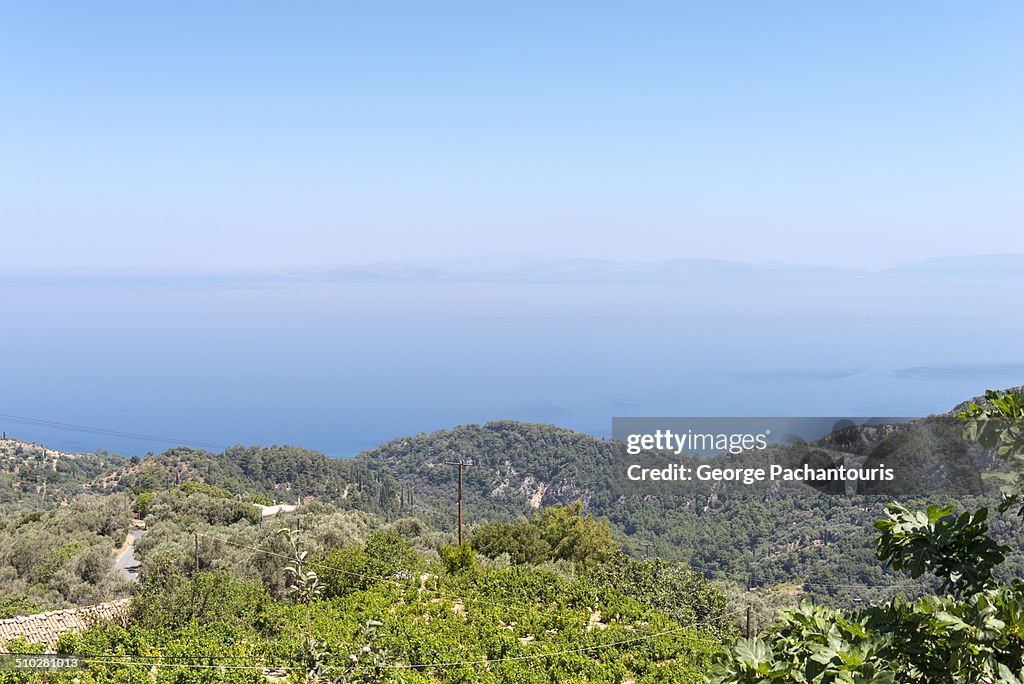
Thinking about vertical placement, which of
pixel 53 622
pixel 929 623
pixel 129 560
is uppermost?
pixel 929 623

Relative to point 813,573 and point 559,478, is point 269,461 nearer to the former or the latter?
point 559,478

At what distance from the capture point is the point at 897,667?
252 centimetres

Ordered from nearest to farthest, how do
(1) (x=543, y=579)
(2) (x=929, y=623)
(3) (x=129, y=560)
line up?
(2) (x=929, y=623) < (1) (x=543, y=579) < (3) (x=129, y=560)

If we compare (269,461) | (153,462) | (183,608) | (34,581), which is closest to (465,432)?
(269,461)

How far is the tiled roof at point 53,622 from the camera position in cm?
1322

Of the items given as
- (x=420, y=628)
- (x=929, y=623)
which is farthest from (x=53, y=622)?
(x=929, y=623)

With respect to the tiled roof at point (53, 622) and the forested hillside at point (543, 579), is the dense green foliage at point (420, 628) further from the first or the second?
the tiled roof at point (53, 622)

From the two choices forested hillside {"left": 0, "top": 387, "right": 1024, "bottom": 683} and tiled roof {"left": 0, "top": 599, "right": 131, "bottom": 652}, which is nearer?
forested hillside {"left": 0, "top": 387, "right": 1024, "bottom": 683}

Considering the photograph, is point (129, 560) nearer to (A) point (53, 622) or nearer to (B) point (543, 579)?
(A) point (53, 622)

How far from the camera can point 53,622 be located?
46.8ft

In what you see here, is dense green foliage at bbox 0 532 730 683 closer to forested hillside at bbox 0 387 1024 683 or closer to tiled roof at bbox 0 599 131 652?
forested hillside at bbox 0 387 1024 683

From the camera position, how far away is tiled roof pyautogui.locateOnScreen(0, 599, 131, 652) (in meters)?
13.2

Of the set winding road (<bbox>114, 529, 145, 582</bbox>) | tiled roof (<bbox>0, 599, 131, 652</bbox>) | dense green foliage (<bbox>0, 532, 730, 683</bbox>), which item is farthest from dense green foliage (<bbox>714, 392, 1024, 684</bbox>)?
winding road (<bbox>114, 529, 145, 582</bbox>)

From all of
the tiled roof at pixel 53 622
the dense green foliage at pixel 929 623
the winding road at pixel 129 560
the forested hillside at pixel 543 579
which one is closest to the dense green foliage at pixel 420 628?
the forested hillside at pixel 543 579
